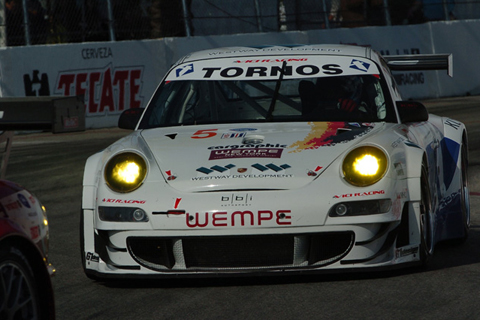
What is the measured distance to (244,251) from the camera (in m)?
4.78

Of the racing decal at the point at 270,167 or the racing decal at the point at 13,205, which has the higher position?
the racing decal at the point at 13,205

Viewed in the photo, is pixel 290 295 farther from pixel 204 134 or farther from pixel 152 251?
pixel 204 134

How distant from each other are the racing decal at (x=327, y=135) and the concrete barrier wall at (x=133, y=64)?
39.5 ft

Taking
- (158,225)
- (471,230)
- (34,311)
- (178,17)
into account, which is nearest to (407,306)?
(158,225)

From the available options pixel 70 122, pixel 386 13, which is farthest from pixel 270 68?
pixel 386 13

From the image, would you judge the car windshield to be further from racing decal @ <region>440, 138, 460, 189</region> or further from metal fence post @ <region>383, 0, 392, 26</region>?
metal fence post @ <region>383, 0, 392, 26</region>

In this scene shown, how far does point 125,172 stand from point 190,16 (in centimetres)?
1583

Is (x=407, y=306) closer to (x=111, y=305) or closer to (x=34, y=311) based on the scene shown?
(x=111, y=305)

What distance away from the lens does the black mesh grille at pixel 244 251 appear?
4.77 m

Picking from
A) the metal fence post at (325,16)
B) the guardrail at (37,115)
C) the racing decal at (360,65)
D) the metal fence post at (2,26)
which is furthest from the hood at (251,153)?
the metal fence post at (325,16)

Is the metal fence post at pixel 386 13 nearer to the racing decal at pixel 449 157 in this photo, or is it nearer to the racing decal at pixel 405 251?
the racing decal at pixel 449 157

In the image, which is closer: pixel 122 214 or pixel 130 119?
pixel 122 214

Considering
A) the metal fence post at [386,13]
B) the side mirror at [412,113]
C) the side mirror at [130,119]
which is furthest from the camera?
the metal fence post at [386,13]

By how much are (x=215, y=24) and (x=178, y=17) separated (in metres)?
0.97
